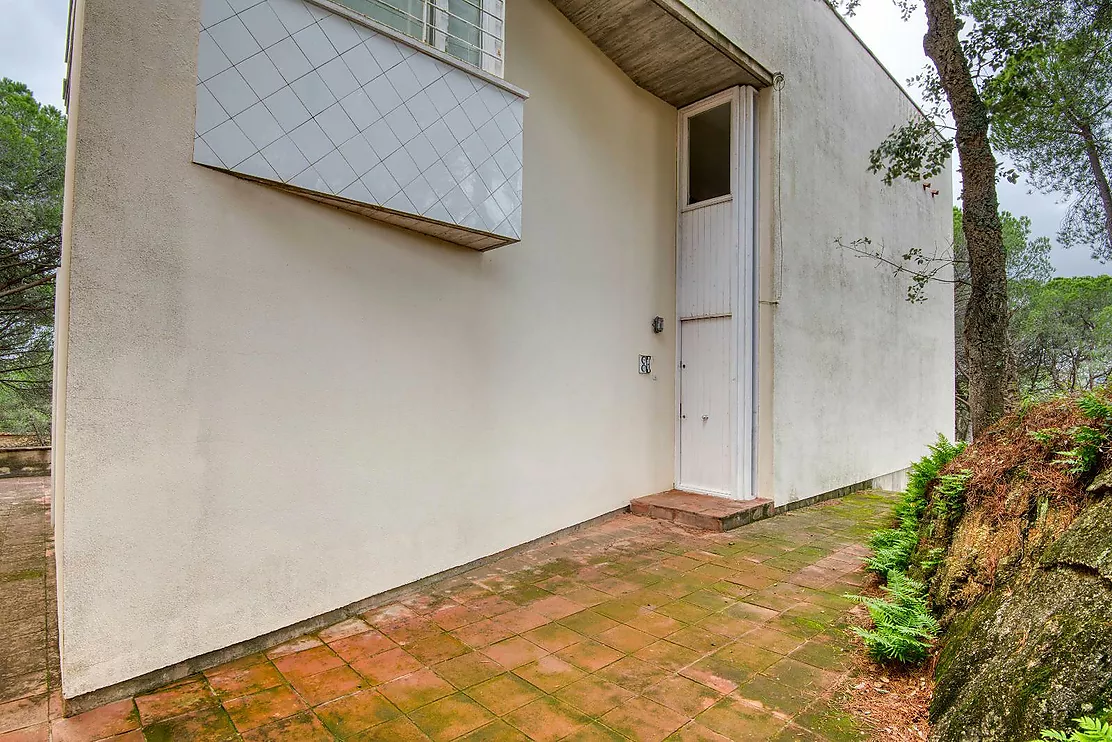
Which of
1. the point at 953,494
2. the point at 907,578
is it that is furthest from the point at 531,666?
the point at 953,494

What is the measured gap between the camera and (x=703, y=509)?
17.9ft

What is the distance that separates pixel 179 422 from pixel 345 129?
1821 millimetres

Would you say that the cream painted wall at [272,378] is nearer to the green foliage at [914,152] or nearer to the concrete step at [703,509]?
the concrete step at [703,509]

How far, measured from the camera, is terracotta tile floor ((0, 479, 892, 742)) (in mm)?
2297

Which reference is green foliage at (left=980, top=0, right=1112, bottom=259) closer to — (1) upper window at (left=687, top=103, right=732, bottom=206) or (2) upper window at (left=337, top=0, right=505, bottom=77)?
(1) upper window at (left=687, top=103, right=732, bottom=206)

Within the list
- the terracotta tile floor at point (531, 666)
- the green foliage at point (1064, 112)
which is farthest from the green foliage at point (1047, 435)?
the green foliage at point (1064, 112)

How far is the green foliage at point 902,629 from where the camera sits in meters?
2.60

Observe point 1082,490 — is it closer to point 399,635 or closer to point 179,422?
point 399,635

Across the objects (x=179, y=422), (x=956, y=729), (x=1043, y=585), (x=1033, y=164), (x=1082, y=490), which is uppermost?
(x=1033, y=164)

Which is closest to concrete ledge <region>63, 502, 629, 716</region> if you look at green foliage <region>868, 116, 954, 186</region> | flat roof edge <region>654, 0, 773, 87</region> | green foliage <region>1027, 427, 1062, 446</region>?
green foliage <region>1027, 427, 1062, 446</region>

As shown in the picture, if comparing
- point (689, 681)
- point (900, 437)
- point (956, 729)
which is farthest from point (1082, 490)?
point (900, 437)

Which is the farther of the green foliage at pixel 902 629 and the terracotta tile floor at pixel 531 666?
the green foliage at pixel 902 629

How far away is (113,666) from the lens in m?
2.51

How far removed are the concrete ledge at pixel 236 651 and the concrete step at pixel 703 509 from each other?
2.11m
